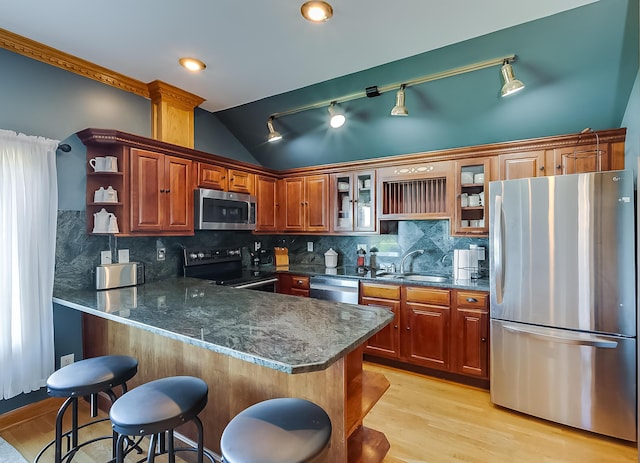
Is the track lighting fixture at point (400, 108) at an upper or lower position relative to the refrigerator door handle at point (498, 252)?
upper

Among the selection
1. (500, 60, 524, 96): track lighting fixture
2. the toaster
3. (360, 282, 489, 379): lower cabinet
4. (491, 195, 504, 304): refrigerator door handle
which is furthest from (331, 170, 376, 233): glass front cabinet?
the toaster

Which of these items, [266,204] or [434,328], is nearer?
[434,328]

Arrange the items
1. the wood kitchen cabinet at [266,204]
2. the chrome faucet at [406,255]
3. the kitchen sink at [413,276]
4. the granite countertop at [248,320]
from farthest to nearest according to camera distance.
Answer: the wood kitchen cabinet at [266,204], the chrome faucet at [406,255], the kitchen sink at [413,276], the granite countertop at [248,320]

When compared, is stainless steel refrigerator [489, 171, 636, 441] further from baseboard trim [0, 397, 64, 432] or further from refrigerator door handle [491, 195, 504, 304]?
baseboard trim [0, 397, 64, 432]

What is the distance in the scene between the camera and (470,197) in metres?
3.22

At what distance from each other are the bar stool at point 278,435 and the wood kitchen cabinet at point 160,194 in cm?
214

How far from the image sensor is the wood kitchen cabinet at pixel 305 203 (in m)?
4.06

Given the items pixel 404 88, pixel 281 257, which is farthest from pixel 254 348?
pixel 281 257

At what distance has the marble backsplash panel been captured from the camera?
2.64 meters

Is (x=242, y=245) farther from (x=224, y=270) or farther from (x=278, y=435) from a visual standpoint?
(x=278, y=435)

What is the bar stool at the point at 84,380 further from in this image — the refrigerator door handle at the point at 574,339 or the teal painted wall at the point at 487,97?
the refrigerator door handle at the point at 574,339

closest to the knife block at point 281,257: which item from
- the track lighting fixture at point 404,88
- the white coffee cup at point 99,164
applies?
the track lighting fixture at point 404,88

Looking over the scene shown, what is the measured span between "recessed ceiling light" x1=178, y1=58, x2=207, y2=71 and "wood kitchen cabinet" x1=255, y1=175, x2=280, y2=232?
5.04 feet

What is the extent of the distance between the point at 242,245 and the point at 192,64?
2230 millimetres
